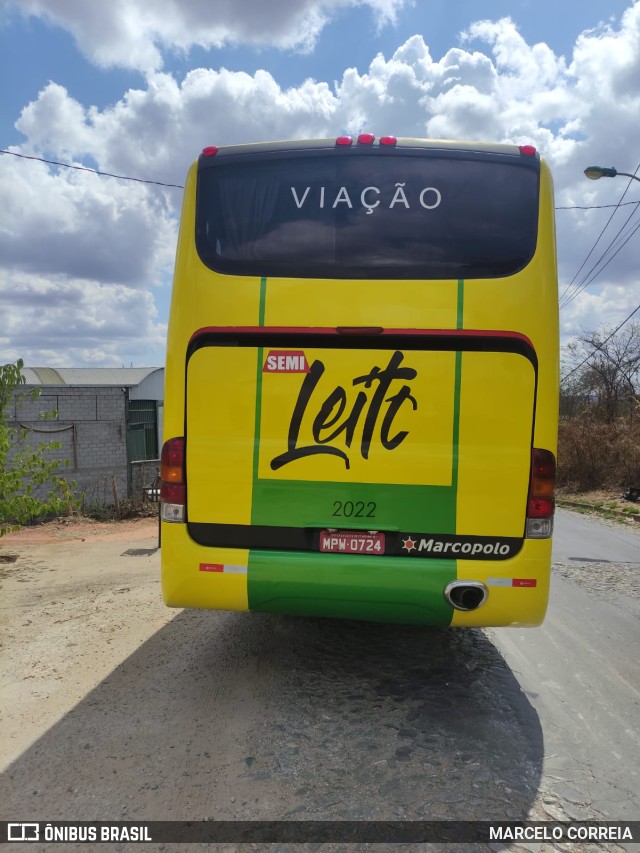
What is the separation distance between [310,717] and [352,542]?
44.6 inches

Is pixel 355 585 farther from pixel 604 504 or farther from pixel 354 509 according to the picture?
pixel 604 504

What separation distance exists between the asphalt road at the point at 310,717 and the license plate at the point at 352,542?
106 centimetres

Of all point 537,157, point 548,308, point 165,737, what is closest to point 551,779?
point 165,737

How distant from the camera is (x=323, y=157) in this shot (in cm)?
397

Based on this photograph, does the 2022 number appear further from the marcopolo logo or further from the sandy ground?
the sandy ground

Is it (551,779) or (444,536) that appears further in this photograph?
(444,536)

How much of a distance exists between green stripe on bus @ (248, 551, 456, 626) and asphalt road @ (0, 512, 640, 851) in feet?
2.25

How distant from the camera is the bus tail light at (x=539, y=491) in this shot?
3.67m

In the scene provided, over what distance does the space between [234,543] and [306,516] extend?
48cm

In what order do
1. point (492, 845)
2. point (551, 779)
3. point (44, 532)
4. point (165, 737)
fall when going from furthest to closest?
1. point (44, 532)
2. point (165, 737)
3. point (551, 779)
4. point (492, 845)

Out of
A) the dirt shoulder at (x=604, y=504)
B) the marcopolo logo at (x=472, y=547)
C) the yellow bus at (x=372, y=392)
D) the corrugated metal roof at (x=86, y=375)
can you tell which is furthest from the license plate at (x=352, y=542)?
the corrugated metal roof at (x=86, y=375)

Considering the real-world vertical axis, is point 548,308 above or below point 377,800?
above

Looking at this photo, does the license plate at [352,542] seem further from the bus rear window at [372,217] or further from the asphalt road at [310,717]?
the bus rear window at [372,217]

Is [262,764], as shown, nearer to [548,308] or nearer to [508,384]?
[508,384]
